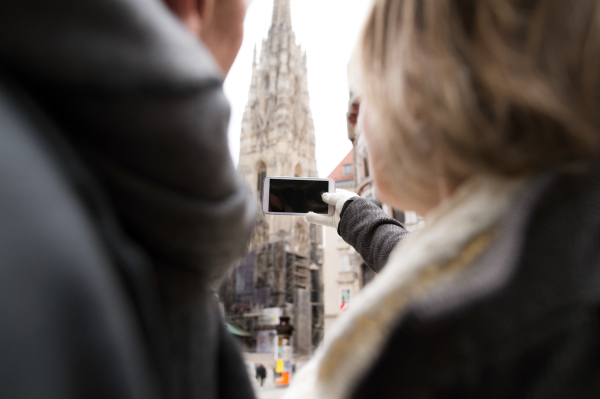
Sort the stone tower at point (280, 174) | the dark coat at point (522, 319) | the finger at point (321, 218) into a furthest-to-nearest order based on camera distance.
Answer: the stone tower at point (280, 174) < the finger at point (321, 218) < the dark coat at point (522, 319)

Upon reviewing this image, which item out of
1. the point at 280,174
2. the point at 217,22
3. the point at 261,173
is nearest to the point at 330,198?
the point at 217,22

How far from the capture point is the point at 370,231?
1.78 m

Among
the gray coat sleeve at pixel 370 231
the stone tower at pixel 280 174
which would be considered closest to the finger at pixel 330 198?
the gray coat sleeve at pixel 370 231

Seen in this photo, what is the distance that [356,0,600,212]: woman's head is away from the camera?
0.60m

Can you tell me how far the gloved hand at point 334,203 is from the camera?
2.02 metres

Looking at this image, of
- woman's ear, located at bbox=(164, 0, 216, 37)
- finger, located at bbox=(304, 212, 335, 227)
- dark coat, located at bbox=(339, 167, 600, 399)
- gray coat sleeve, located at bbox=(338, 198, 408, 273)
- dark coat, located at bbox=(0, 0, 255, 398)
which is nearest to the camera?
dark coat, located at bbox=(0, 0, 255, 398)

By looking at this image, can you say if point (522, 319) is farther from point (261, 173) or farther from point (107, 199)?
point (261, 173)

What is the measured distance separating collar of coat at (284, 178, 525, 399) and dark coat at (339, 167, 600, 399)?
0.02m

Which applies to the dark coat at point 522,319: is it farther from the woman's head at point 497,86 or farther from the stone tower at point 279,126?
the stone tower at point 279,126

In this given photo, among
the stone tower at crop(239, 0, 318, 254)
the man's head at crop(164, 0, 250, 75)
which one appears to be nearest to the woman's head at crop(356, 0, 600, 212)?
the man's head at crop(164, 0, 250, 75)

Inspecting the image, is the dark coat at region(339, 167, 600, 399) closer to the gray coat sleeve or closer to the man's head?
the man's head

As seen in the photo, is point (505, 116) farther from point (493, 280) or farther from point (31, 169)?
point (31, 169)

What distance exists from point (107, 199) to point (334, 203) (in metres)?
1.61

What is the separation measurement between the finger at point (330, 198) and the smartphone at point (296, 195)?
0.09m
